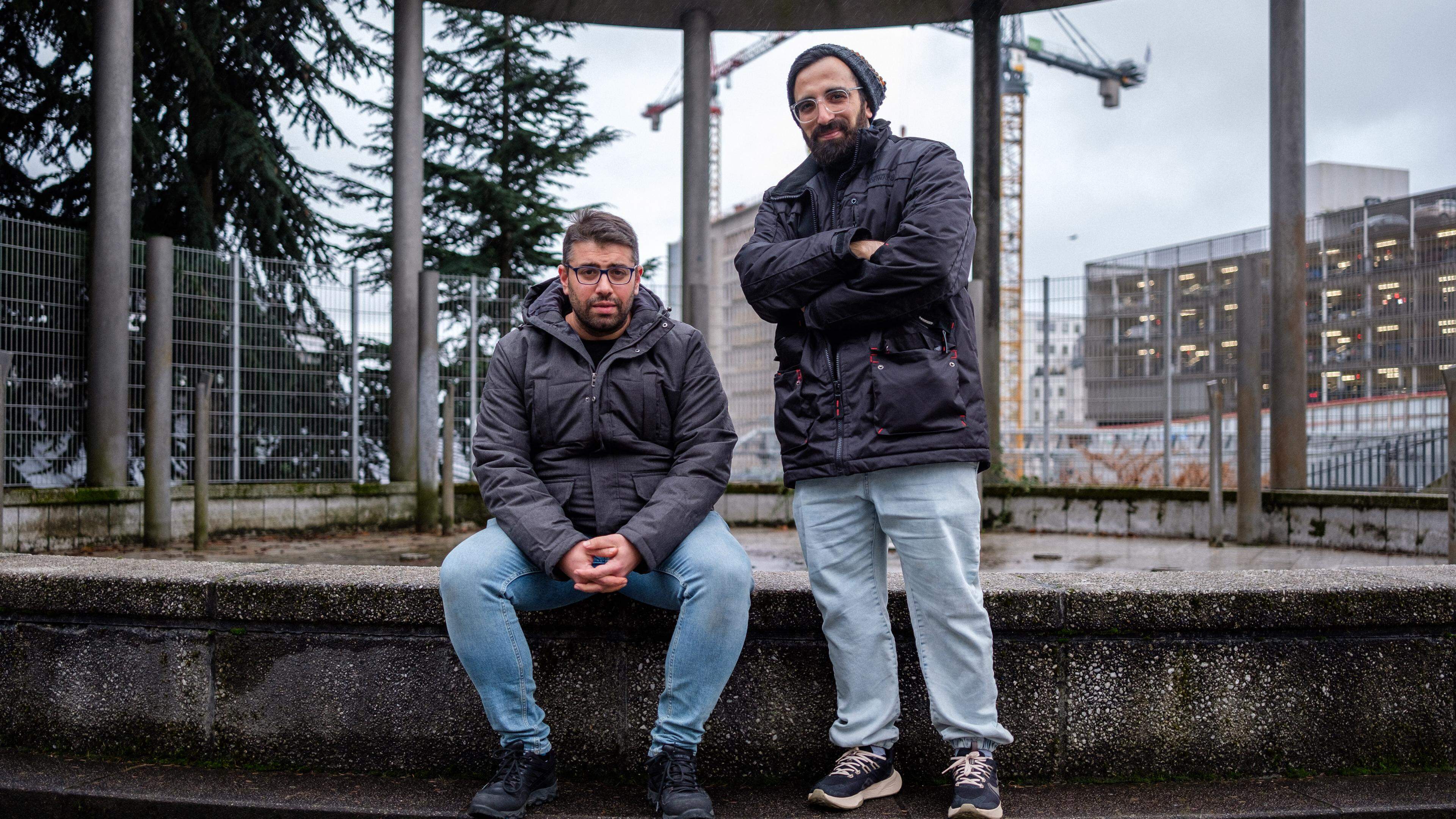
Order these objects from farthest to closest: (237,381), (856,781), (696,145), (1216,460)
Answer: (696,145) < (237,381) < (1216,460) < (856,781)

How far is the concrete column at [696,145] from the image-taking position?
33.5ft

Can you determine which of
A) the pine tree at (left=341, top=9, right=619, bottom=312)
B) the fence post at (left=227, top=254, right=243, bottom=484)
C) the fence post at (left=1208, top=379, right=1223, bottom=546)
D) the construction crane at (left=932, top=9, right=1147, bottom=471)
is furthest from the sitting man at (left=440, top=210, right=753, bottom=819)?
the construction crane at (left=932, top=9, right=1147, bottom=471)

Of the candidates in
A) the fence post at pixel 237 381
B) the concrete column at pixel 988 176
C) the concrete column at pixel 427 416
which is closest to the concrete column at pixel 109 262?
the fence post at pixel 237 381

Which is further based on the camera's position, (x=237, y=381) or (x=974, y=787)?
(x=237, y=381)

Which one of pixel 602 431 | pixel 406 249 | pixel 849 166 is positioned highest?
pixel 406 249

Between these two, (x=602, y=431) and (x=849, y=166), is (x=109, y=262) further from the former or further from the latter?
(x=849, y=166)

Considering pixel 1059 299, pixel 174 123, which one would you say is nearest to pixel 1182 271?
pixel 1059 299

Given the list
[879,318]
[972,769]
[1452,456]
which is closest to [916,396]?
[879,318]

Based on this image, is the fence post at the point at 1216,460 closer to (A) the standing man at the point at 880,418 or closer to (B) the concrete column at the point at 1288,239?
(B) the concrete column at the point at 1288,239

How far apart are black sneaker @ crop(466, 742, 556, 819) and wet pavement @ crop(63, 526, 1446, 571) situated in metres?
3.93

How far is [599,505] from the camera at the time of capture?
2826 millimetres

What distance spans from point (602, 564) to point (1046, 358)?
8582 mm

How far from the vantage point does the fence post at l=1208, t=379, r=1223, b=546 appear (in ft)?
26.9

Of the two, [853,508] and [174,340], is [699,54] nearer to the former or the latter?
[174,340]
